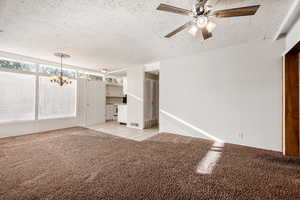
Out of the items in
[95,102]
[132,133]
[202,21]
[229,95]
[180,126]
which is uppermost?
[202,21]

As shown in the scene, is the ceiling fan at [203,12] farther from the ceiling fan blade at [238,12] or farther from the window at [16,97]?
the window at [16,97]

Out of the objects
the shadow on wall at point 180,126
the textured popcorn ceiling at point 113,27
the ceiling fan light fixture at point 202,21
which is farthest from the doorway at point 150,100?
the ceiling fan light fixture at point 202,21

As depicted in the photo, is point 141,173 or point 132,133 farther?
→ point 132,133

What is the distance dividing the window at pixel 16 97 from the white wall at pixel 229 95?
4.70 metres

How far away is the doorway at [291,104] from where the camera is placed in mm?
2676

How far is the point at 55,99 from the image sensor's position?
5.16 meters

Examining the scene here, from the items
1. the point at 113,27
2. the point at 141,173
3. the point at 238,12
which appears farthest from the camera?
the point at 113,27

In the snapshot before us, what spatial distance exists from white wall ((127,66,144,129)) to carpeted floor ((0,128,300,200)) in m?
2.35

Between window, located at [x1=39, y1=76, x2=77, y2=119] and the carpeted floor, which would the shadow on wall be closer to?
the carpeted floor

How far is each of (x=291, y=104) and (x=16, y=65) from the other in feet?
25.0

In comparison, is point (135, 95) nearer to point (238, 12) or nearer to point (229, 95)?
point (229, 95)

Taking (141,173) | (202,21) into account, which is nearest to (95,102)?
(141,173)

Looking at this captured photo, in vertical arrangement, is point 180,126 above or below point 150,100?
below

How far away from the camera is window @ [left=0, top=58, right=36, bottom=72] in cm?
407
